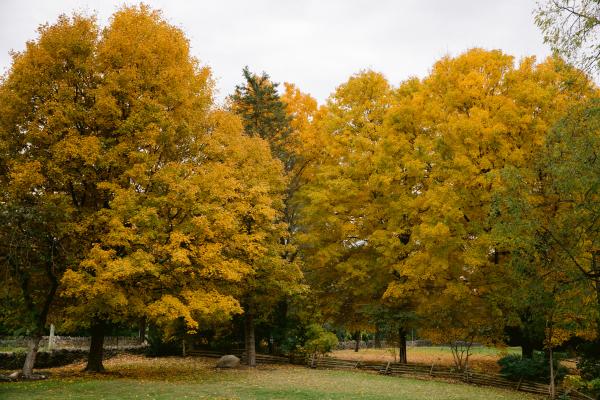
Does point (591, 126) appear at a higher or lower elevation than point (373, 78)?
lower

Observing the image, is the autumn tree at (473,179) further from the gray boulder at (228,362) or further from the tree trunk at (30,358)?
the tree trunk at (30,358)

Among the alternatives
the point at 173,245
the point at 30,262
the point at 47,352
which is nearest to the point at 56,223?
the point at 30,262

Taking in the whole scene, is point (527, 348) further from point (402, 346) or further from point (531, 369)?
point (402, 346)

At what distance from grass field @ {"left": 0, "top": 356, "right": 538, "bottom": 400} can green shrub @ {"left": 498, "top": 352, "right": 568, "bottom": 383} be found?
4.60 ft

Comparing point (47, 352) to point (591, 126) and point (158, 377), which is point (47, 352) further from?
point (591, 126)

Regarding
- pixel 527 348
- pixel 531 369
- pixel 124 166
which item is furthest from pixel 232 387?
pixel 527 348

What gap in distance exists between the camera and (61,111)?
16297 millimetres

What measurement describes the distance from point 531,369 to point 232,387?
1233 centimetres

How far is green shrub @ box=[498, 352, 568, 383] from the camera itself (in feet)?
66.9

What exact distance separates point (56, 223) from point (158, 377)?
7.07 meters

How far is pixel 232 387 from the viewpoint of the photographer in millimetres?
16406

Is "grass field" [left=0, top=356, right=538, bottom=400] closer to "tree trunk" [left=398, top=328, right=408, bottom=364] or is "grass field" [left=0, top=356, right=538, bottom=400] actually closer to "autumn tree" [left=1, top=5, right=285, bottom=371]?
"autumn tree" [left=1, top=5, right=285, bottom=371]

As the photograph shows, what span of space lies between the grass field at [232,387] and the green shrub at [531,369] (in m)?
1.40

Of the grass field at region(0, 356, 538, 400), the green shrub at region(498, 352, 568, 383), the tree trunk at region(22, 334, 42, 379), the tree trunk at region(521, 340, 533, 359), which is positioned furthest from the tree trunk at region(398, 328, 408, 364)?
the tree trunk at region(22, 334, 42, 379)
